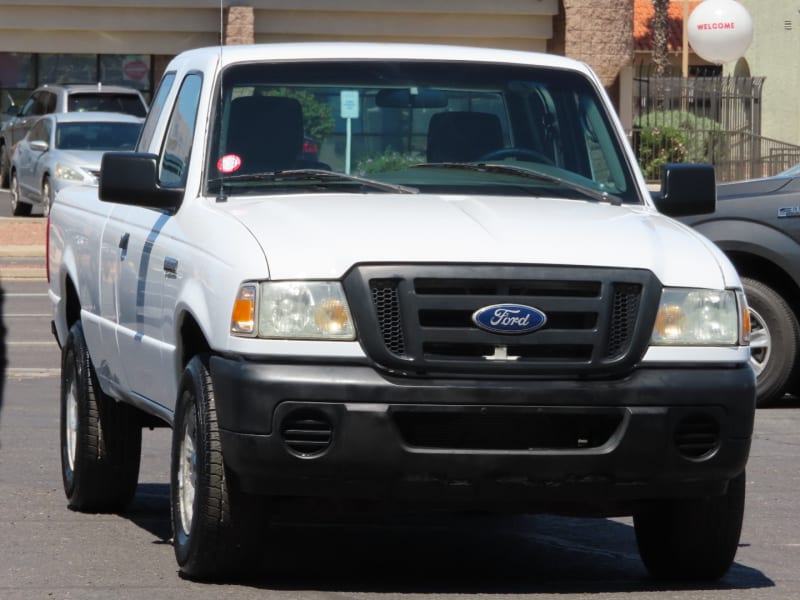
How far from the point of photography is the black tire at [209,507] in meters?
5.90

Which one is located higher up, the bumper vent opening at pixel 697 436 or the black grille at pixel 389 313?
the black grille at pixel 389 313

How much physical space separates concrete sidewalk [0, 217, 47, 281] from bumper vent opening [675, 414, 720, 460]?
1642 centimetres

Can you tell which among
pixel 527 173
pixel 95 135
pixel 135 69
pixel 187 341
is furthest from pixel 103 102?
pixel 187 341

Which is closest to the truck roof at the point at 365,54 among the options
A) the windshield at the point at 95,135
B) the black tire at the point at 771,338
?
the black tire at the point at 771,338

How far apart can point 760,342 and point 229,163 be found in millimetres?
5339

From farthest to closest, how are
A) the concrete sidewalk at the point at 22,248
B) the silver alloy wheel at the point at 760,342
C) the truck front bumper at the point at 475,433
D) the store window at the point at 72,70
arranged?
the store window at the point at 72,70
the concrete sidewalk at the point at 22,248
the silver alloy wheel at the point at 760,342
the truck front bumper at the point at 475,433

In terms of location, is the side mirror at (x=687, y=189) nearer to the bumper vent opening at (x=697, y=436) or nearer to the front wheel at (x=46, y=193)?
the bumper vent opening at (x=697, y=436)

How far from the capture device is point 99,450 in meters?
7.70

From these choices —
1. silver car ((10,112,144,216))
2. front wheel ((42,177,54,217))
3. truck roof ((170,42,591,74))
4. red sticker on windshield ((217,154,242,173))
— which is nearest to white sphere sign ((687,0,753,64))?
silver car ((10,112,144,216))

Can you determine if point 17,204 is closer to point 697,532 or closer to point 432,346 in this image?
point 697,532

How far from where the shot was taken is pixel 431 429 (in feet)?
18.8

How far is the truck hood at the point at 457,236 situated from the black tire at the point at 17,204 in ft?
71.9

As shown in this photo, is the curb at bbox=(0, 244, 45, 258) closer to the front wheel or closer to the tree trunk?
the front wheel

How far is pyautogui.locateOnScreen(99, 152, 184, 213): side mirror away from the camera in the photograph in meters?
6.64
